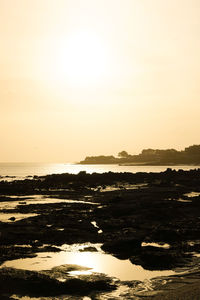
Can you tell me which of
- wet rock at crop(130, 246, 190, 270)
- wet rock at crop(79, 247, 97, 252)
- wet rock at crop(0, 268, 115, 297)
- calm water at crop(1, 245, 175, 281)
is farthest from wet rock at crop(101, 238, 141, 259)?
wet rock at crop(0, 268, 115, 297)

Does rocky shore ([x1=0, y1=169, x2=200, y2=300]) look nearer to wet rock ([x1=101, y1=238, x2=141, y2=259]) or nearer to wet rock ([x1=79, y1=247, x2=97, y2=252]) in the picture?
wet rock ([x1=101, y1=238, x2=141, y2=259])

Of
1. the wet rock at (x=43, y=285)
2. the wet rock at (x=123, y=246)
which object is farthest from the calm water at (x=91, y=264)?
the wet rock at (x=43, y=285)

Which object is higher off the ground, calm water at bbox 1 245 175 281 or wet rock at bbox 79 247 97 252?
wet rock at bbox 79 247 97 252

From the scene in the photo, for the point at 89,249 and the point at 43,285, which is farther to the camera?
the point at 89,249

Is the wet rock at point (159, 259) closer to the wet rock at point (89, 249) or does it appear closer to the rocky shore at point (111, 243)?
the rocky shore at point (111, 243)

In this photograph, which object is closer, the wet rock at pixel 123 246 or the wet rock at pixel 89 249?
the wet rock at pixel 123 246

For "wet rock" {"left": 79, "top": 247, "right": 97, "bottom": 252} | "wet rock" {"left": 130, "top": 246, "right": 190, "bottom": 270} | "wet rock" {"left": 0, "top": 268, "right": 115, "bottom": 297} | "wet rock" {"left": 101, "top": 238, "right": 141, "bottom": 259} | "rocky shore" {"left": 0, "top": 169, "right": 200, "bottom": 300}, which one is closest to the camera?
"wet rock" {"left": 0, "top": 268, "right": 115, "bottom": 297}

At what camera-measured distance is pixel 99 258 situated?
1557 cm

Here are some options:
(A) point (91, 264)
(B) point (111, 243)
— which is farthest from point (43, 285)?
(B) point (111, 243)

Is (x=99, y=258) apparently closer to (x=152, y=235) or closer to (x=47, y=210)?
(x=152, y=235)

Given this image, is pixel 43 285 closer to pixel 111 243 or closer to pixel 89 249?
pixel 89 249

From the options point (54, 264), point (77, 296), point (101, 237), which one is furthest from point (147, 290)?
point (101, 237)

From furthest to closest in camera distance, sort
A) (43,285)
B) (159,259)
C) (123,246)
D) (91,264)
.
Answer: (123,246) < (159,259) < (91,264) < (43,285)

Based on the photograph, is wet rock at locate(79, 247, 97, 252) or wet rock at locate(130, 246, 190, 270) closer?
→ wet rock at locate(130, 246, 190, 270)
